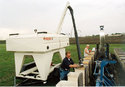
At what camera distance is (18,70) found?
442cm

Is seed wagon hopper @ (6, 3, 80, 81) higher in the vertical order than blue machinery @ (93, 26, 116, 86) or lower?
higher

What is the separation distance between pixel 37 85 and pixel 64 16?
3276 millimetres

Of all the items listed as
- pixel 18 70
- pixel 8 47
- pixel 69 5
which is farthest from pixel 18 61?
pixel 69 5

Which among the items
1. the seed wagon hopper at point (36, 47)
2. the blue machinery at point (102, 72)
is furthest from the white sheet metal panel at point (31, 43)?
the blue machinery at point (102, 72)

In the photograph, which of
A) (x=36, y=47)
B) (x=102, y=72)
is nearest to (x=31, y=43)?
(x=36, y=47)

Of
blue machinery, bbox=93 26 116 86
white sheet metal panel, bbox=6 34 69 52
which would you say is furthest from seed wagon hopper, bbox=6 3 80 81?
blue machinery, bbox=93 26 116 86

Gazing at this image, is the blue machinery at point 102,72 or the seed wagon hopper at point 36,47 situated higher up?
the seed wagon hopper at point 36,47

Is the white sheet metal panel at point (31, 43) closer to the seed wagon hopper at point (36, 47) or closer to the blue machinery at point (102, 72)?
the seed wagon hopper at point (36, 47)

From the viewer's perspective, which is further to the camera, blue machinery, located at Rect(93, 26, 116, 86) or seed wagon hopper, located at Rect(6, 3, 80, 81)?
seed wagon hopper, located at Rect(6, 3, 80, 81)

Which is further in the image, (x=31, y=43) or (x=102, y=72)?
(x=31, y=43)

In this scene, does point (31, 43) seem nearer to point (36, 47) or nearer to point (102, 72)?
point (36, 47)

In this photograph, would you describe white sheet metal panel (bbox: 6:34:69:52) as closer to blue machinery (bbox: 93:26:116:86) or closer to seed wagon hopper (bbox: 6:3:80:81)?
seed wagon hopper (bbox: 6:3:80:81)

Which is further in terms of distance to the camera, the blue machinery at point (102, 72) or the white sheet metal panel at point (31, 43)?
the white sheet metal panel at point (31, 43)

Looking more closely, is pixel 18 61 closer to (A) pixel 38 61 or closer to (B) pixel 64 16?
(A) pixel 38 61
